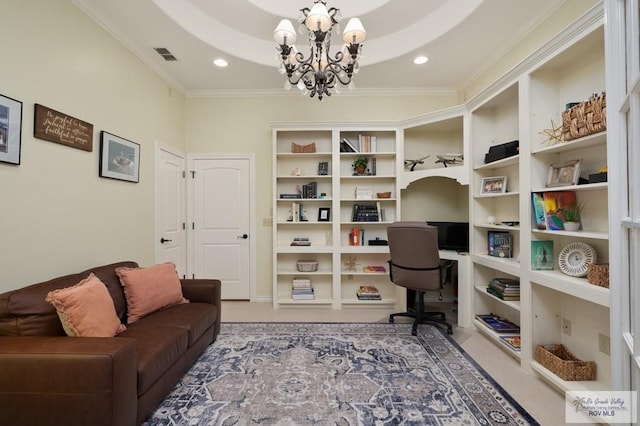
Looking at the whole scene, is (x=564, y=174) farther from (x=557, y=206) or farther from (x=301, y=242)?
(x=301, y=242)

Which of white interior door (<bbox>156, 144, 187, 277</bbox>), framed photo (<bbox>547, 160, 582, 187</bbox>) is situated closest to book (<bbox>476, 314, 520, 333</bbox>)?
framed photo (<bbox>547, 160, 582, 187</bbox>)

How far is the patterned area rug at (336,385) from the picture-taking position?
1.71 meters

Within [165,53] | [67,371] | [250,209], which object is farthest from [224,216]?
[67,371]

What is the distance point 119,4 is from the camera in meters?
2.29

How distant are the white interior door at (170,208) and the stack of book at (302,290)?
1580mm

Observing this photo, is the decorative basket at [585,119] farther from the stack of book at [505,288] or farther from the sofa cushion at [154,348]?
the sofa cushion at [154,348]

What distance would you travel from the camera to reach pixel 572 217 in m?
2.03

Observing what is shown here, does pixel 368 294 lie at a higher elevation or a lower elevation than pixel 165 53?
lower

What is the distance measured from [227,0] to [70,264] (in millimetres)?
2649

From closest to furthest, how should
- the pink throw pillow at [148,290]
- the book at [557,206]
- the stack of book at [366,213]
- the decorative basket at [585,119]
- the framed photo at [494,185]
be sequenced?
the decorative basket at [585,119]
the book at [557,206]
the pink throw pillow at [148,290]
the framed photo at [494,185]
the stack of book at [366,213]

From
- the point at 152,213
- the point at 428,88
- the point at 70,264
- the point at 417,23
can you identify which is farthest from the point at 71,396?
the point at 428,88

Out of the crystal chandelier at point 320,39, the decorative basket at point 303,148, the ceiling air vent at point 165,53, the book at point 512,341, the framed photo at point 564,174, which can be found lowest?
the book at point 512,341

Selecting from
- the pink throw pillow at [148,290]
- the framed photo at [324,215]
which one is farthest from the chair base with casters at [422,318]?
the pink throw pillow at [148,290]

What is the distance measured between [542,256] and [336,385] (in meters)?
1.91
